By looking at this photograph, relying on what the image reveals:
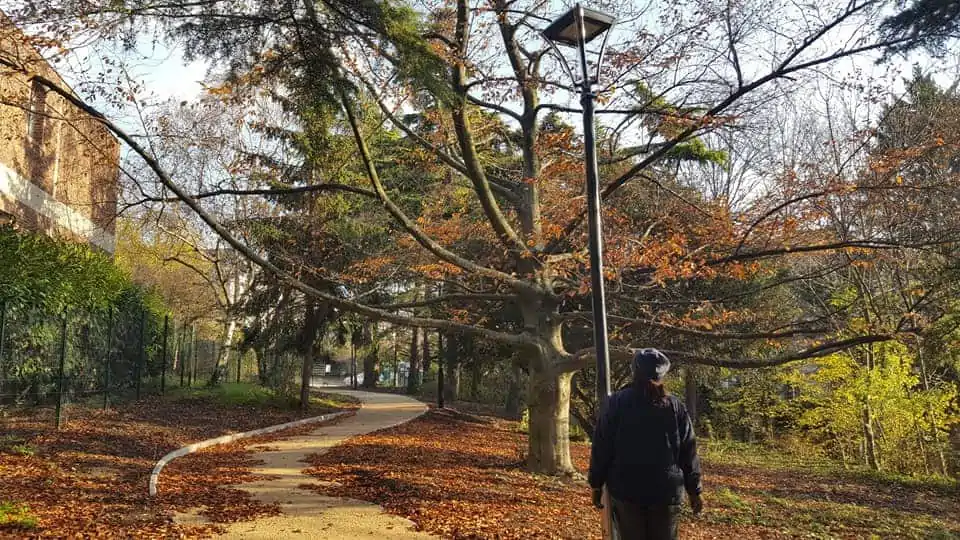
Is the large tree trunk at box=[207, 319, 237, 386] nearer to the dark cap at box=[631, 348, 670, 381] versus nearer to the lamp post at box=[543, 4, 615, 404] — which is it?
the lamp post at box=[543, 4, 615, 404]

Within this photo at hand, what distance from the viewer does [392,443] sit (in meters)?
13.4

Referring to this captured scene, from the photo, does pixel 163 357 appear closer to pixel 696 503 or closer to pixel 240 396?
pixel 240 396

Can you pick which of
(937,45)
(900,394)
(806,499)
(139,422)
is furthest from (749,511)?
(139,422)

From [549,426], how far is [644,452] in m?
6.84

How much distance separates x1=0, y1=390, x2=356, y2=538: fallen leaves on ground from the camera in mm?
5910

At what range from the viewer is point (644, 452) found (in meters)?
3.81

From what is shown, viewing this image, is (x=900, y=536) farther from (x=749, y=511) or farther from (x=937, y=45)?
(x=937, y=45)

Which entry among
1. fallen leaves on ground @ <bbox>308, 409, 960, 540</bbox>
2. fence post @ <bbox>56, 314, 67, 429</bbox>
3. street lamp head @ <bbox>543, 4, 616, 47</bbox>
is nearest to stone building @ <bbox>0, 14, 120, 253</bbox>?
fence post @ <bbox>56, 314, 67, 429</bbox>

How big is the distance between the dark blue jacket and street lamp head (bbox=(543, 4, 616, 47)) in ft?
11.0

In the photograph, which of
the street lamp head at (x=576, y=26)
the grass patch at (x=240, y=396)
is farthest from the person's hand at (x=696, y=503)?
the grass patch at (x=240, y=396)

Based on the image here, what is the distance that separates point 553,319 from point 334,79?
5214 millimetres

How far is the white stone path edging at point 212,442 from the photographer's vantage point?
323 inches

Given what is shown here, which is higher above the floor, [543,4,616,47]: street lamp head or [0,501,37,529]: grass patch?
[543,4,616,47]: street lamp head

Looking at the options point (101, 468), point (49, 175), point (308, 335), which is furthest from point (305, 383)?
point (101, 468)
